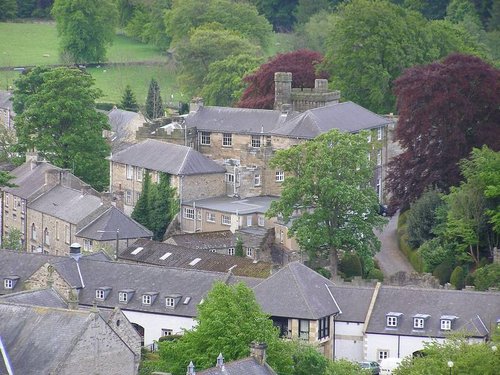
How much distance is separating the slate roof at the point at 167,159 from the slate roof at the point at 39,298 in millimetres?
28497

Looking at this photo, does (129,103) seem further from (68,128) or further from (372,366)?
(372,366)

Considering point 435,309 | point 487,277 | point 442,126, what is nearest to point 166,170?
point 442,126

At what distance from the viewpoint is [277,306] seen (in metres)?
86.8

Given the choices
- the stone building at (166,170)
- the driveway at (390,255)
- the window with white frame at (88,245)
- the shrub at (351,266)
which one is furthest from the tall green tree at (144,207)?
the shrub at (351,266)

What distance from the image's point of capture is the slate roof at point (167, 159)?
10844 centimetres

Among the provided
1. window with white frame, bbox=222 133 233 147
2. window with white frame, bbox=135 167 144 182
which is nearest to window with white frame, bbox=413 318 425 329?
window with white frame, bbox=135 167 144 182

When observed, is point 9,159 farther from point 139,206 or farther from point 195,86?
point 195,86

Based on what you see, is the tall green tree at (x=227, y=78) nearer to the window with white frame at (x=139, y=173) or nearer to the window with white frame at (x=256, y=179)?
the window with white frame at (x=139, y=173)

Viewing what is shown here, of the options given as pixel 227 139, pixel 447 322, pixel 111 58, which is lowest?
pixel 111 58

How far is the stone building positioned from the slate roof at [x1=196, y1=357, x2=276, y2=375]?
3682 centimetres

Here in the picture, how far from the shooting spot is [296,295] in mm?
87250

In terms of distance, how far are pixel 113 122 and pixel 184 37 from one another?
25.3 meters

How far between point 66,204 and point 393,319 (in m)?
25.2

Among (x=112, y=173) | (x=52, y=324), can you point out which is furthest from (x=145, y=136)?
(x=52, y=324)
